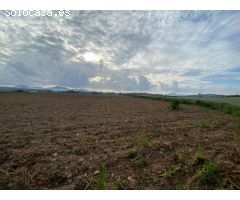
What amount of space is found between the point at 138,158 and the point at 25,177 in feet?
8.28

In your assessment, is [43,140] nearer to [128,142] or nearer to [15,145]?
[15,145]

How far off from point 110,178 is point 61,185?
0.92m

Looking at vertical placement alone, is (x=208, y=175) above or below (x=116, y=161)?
above

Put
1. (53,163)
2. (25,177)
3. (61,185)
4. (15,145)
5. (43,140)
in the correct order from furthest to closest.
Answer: (43,140)
(15,145)
(53,163)
(25,177)
(61,185)

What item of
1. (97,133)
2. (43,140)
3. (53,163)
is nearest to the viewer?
(53,163)

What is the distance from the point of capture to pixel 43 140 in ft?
21.5

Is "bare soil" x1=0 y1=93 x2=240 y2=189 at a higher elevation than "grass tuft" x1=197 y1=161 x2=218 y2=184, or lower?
lower

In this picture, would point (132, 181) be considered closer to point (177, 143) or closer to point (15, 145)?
point (177, 143)

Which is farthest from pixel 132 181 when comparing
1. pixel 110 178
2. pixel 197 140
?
pixel 197 140

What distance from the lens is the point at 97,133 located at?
7.73m

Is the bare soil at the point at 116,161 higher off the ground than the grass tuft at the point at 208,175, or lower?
lower

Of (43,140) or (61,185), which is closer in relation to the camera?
(61,185)

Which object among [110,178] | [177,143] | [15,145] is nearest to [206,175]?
[110,178]

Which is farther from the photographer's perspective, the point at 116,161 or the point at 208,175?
the point at 116,161
